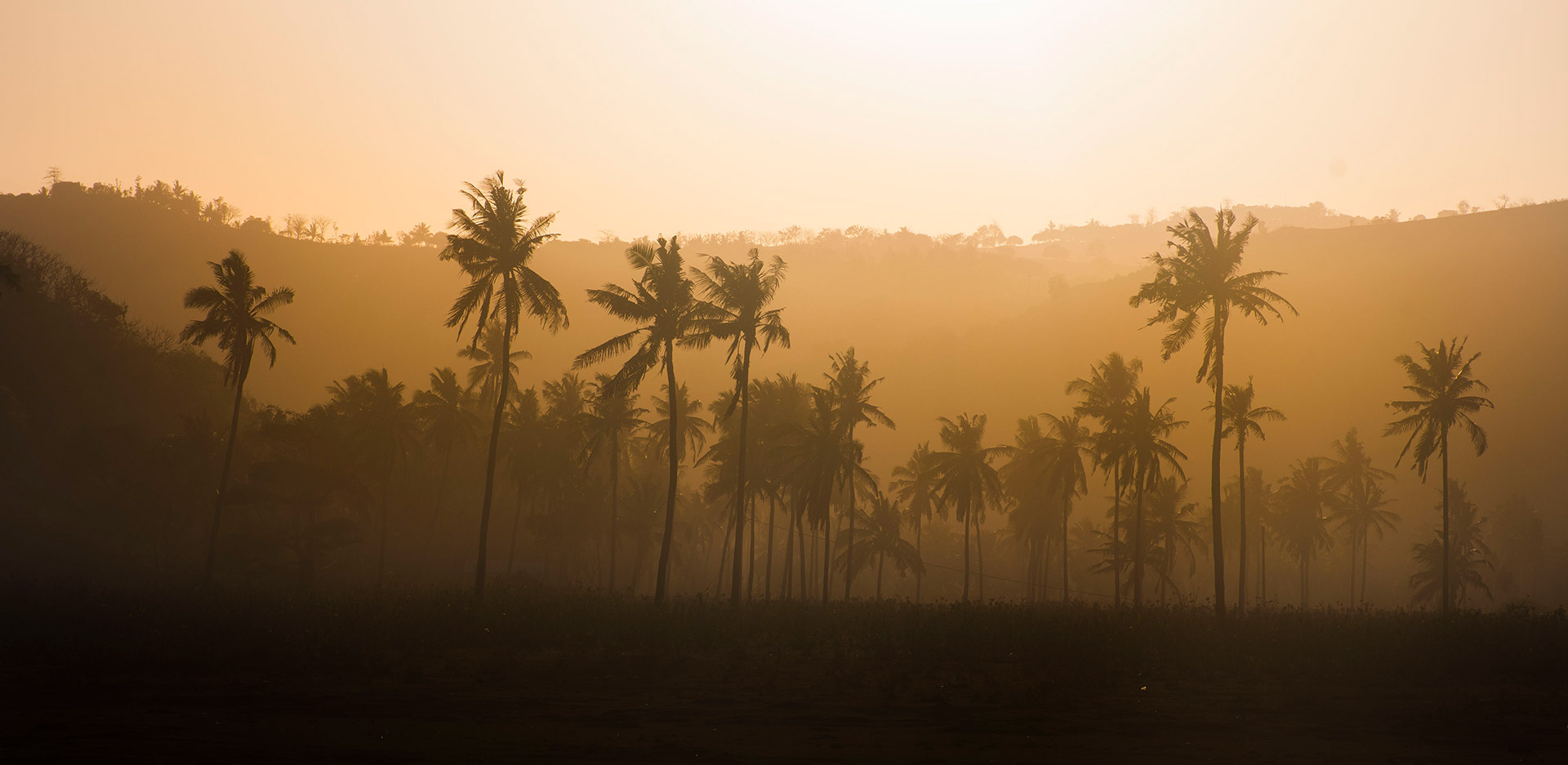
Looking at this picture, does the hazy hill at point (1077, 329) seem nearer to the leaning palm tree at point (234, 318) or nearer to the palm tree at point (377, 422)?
the palm tree at point (377, 422)

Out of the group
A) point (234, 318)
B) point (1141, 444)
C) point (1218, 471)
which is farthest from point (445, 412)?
point (1218, 471)

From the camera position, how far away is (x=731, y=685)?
67.3 ft

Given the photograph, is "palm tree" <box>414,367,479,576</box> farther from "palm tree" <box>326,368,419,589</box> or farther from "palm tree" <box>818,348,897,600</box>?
"palm tree" <box>818,348,897,600</box>

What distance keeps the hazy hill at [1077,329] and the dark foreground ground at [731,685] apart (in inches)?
4320

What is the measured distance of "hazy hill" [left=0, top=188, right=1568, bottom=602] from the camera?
424 ft

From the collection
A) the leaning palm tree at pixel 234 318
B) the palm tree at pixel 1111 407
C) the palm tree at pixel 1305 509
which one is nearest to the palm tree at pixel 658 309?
the leaning palm tree at pixel 234 318

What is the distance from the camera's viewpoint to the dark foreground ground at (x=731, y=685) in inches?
601

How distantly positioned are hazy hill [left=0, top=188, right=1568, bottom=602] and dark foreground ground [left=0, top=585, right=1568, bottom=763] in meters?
110

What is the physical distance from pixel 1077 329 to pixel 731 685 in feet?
523

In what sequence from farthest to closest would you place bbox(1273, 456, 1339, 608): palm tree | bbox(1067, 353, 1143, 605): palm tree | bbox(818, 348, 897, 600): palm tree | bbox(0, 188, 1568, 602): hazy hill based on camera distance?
bbox(0, 188, 1568, 602): hazy hill, bbox(1273, 456, 1339, 608): palm tree, bbox(818, 348, 897, 600): palm tree, bbox(1067, 353, 1143, 605): palm tree

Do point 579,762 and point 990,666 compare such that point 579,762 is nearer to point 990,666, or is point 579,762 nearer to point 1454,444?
point 990,666

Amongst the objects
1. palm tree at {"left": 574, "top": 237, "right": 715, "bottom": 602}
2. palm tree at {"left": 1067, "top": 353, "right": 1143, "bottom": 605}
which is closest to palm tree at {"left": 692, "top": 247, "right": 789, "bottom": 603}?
palm tree at {"left": 574, "top": 237, "right": 715, "bottom": 602}

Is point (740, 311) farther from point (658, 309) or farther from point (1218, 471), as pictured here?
point (1218, 471)

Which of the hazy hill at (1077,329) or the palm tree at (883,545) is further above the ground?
the hazy hill at (1077,329)
